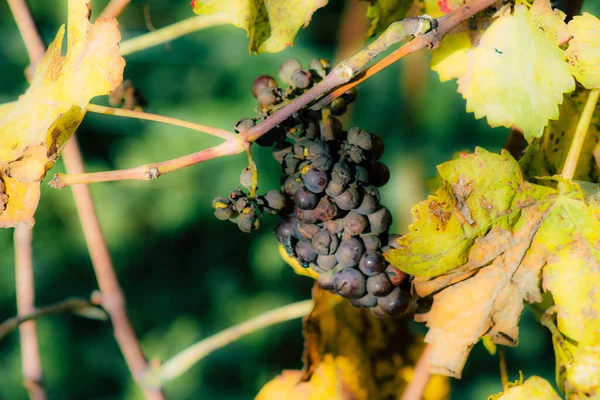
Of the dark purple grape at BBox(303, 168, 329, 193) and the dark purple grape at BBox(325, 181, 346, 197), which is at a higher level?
the dark purple grape at BBox(303, 168, 329, 193)

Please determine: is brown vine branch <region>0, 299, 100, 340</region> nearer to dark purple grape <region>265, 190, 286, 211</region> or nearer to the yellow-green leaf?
dark purple grape <region>265, 190, 286, 211</region>

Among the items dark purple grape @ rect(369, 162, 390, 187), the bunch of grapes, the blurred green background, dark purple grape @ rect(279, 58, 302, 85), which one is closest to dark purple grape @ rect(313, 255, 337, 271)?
the bunch of grapes

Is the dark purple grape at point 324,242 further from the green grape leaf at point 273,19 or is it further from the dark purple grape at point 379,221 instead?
the green grape leaf at point 273,19

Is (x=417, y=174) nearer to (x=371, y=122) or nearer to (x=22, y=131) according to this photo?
(x=371, y=122)

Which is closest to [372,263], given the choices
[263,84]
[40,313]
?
[263,84]

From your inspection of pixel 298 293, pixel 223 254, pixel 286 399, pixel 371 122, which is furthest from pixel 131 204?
pixel 286 399

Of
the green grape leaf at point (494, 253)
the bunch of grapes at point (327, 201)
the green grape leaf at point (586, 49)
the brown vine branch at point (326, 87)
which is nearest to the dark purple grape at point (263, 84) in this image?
the bunch of grapes at point (327, 201)
